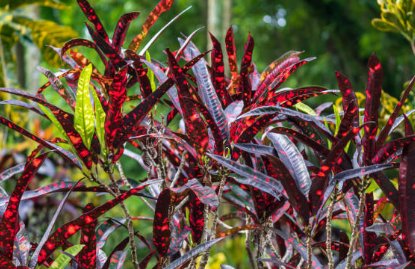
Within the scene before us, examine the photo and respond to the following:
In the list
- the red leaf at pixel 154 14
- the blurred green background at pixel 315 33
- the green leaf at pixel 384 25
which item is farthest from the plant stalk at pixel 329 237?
the blurred green background at pixel 315 33

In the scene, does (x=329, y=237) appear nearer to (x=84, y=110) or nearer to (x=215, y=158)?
(x=215, y=158)

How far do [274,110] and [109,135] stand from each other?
0.23m

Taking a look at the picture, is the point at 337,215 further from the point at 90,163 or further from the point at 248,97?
the point at 90,163

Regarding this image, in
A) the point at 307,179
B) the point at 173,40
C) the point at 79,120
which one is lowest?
the point at 173,40

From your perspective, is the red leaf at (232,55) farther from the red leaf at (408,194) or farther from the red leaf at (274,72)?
the red leaf at (408,194)

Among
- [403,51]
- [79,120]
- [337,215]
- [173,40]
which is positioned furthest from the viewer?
[173,40]

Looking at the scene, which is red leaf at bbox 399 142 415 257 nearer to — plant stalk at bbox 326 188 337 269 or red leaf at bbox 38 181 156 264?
plant stalk at bbox 326 188 337 269

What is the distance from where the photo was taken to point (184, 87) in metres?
0.78

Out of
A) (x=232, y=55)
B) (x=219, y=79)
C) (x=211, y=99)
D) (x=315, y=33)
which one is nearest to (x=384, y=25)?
(x=232, y=55)

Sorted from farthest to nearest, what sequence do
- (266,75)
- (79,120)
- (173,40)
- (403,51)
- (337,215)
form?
(173,40) → (403,51) → (337,215) → (266,75) → (79,120)

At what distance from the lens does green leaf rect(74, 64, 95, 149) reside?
0.73 metres

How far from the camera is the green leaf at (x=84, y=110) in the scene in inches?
28.7

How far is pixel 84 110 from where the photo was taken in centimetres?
74

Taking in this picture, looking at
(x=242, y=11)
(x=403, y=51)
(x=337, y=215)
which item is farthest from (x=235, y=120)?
(x=242, y=11)
